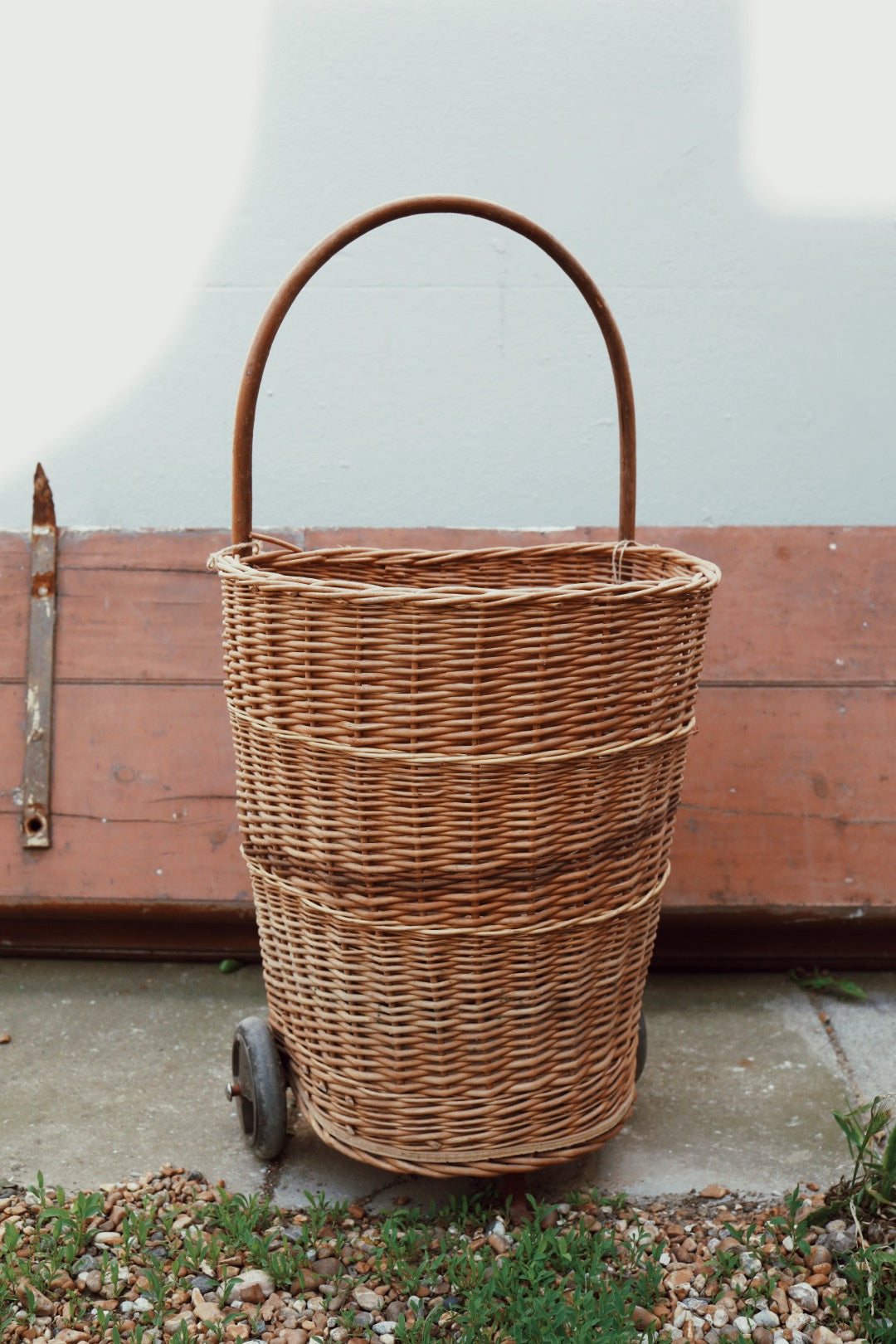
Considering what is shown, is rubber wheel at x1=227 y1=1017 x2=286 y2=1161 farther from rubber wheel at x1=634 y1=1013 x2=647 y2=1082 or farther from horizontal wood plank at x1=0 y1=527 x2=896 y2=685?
horizontal wood plank at x1=0 y1=527 x2=896 y2=685

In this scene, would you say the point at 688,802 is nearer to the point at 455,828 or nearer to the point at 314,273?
the point at 455,828

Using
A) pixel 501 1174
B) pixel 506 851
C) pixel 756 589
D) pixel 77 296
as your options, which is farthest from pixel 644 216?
pixel 501 1174

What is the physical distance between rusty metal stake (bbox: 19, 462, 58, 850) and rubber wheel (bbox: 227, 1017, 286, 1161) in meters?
0.74

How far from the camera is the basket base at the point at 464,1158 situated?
149cm

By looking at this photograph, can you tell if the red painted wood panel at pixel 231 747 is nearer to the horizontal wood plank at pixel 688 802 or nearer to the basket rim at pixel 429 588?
the horizontal wood plank at pixel 688 802

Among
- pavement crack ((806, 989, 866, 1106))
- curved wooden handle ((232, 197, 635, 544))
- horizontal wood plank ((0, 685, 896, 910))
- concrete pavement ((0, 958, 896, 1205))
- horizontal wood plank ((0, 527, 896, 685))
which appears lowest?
concrete pavement ((0, 958, 896, 1205))

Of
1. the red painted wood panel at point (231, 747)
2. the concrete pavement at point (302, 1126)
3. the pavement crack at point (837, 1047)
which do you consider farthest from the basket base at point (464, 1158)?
the red painted wood panel at point (231, 747)

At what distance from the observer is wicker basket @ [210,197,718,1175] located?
1331mm

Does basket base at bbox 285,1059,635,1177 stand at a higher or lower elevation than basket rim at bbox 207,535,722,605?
lower

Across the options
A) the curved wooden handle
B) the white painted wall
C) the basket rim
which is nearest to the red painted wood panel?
the white painted wall

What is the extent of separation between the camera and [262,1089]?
5.28 ft

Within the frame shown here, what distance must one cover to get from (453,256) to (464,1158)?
71.3 inches

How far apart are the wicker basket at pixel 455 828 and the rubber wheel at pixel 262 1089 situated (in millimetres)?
43

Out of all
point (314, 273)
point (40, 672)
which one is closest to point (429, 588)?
point (314, 273)
